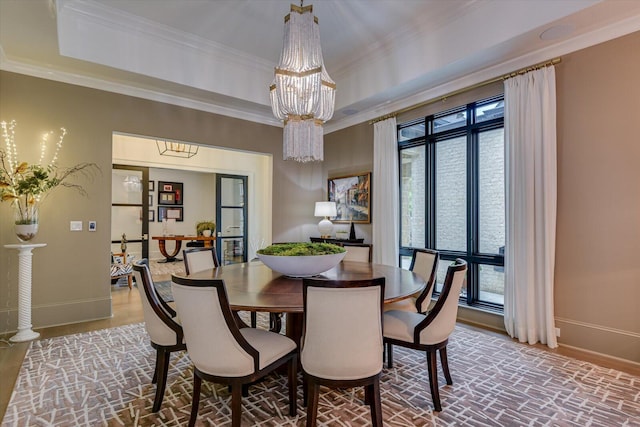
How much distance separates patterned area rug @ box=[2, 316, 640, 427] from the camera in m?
2.02

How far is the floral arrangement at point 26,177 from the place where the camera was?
341 centimetres

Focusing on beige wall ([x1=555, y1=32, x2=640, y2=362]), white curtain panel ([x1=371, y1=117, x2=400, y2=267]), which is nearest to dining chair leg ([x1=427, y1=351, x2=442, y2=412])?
beige wall ([x1=555, y1=32, x2=640, y2=362])

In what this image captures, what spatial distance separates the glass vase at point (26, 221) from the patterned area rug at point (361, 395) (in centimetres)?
126

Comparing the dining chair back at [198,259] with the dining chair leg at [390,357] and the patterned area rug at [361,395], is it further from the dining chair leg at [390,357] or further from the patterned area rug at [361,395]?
the dining chair leg at [390,357]

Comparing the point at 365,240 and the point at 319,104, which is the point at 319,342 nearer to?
the point at 319,104

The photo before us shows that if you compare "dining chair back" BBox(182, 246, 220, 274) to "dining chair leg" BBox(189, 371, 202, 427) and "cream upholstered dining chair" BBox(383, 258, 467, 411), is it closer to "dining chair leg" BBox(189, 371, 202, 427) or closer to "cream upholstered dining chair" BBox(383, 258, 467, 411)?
"dining chair leg" BBox(189, 371, 202, 427)

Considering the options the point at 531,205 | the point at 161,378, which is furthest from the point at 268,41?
the point at 161,378

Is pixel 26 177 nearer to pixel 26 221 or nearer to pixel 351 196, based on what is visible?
pixel 26 221

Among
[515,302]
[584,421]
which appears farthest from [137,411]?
[515,302]

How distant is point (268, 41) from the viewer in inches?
166

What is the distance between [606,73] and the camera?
2912mm

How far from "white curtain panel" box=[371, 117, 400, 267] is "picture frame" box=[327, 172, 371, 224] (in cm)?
25

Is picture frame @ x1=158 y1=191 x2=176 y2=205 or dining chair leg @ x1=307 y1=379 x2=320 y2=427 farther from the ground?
picture frame @ x1=158 y1=191 x2=176 y2=205

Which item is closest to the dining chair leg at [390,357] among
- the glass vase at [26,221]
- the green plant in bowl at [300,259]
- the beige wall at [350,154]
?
the green plant in bowl at [300,259]
